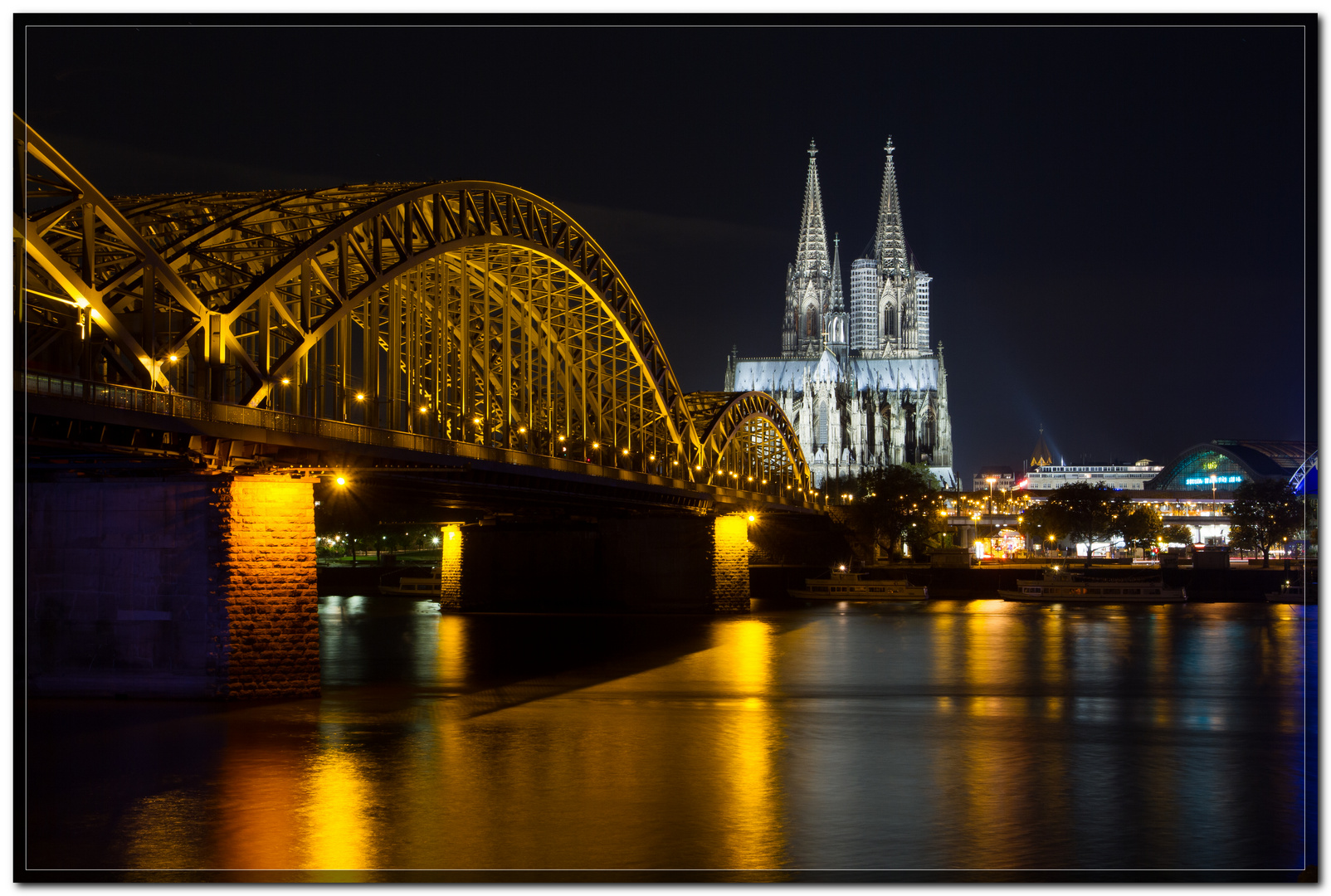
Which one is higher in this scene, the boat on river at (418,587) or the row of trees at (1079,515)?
the row of trees at (1079,515)

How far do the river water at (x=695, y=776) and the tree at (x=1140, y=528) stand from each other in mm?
107964

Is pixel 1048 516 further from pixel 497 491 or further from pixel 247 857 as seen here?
pixel 247 857

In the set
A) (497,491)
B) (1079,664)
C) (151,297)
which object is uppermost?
(151,297)

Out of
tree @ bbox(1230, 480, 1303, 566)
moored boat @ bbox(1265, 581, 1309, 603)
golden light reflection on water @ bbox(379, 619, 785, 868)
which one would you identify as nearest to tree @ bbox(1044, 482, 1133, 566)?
tree @ bbox(1230, 480, 1303, 566)

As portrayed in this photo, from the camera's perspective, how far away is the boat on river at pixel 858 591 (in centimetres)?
10600

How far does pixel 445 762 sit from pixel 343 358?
81.2 feet

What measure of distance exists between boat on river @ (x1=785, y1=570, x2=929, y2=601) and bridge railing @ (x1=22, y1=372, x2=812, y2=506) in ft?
167

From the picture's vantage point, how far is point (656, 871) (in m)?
18.4

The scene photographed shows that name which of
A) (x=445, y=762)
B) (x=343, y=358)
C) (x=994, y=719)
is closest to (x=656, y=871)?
(x=445, y=762)

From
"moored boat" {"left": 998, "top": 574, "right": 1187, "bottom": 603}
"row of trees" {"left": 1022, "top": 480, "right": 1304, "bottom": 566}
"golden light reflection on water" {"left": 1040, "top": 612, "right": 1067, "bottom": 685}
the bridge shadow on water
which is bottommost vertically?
"golden light reflection on water" {"left": 1040, "top": 612, "right": 1067, "bottom": 685}

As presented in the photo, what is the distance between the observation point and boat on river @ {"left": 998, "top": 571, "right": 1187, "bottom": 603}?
98.1 meters

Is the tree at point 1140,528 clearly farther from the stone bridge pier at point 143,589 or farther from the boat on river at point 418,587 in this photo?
the stone bridge pier at point 143,589

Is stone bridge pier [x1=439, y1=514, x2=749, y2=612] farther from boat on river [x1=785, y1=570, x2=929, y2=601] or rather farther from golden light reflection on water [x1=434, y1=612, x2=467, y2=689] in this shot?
boat on river [x1=785, y1=570, x2=929, y2=601]

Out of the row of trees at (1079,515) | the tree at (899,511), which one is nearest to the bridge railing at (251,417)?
the tree at (899,511)
